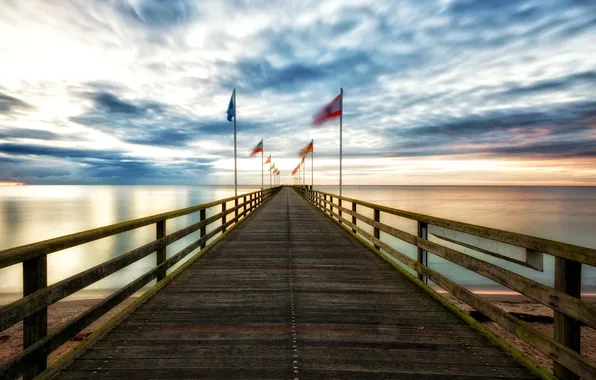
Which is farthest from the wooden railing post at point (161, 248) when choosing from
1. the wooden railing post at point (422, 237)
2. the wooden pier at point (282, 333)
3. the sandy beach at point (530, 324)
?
the sandy beach at point (530, 324)

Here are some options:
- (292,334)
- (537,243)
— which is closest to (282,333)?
(292,334)

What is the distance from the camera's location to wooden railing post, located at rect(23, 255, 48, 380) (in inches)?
105

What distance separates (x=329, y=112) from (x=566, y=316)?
48.2 feet

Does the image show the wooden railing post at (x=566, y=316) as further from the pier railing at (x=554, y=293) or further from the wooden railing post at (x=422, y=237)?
the wooden railing post at (x=422, y=237)

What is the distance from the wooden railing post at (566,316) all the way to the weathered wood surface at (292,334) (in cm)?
49

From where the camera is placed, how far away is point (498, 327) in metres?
10.5

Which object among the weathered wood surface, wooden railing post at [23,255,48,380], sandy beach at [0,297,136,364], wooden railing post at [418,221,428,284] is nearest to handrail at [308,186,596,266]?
wooden railing post at [418,221,428,284]

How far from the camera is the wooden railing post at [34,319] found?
268 centimetres

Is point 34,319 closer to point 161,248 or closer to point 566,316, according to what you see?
point 161,248

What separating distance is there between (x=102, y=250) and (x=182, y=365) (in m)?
31.0

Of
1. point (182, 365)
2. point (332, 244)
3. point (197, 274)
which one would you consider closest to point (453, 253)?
point (182, 365)

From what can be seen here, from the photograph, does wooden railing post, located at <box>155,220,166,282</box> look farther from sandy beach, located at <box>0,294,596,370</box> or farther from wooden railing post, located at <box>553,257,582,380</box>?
wooden railing post, located at <box>553,257,582,380</box>

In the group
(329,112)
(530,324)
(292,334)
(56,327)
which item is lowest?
(530,324)

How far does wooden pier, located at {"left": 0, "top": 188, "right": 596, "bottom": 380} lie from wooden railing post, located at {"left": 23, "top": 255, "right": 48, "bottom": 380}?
0.02m
